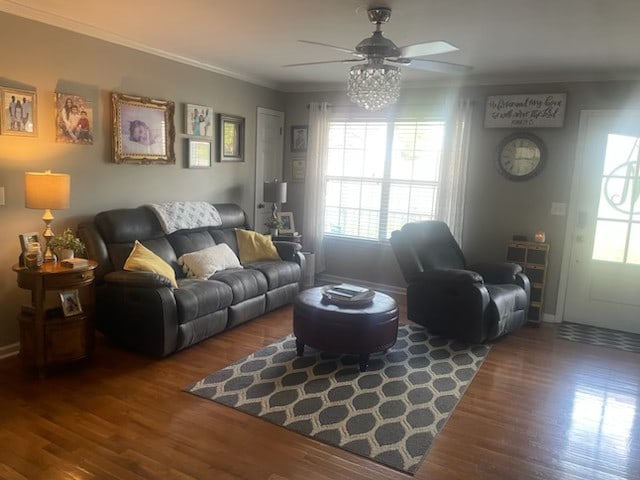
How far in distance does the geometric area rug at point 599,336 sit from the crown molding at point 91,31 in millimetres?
4390

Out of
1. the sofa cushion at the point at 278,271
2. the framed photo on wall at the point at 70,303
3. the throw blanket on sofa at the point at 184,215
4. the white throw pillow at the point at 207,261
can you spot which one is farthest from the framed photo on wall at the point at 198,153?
the framed photo on wall at the point at 70,303

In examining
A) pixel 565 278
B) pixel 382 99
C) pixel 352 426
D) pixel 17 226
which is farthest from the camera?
pixel 565 278

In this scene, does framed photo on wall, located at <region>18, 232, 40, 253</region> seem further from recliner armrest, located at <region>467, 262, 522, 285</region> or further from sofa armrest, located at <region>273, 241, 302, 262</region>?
recliner armrest, located at <region>467, 262, 522, 285</region>

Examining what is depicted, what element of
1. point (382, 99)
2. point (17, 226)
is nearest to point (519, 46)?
point (382, 99)

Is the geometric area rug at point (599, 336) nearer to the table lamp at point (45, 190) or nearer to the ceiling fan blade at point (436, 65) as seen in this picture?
the ceiling fan blade at point (436, 65)

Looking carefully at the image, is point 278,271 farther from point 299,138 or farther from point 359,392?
point 299,138

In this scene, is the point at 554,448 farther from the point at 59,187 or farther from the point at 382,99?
the point at 59,187

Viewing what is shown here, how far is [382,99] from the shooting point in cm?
291

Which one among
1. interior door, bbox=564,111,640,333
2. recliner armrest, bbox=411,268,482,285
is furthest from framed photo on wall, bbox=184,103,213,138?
interior door, bbox=564,111,640,333

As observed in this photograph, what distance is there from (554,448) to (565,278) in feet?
8.55

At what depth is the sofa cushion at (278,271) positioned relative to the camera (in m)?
4.50

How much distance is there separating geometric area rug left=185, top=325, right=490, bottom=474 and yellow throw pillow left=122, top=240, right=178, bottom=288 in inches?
37.2

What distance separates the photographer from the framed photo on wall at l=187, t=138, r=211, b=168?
4773 mm

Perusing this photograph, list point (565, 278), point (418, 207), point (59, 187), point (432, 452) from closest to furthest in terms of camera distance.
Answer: point (432, 452) < point (59, 187) < point (565, 278) < point (418, 207)
